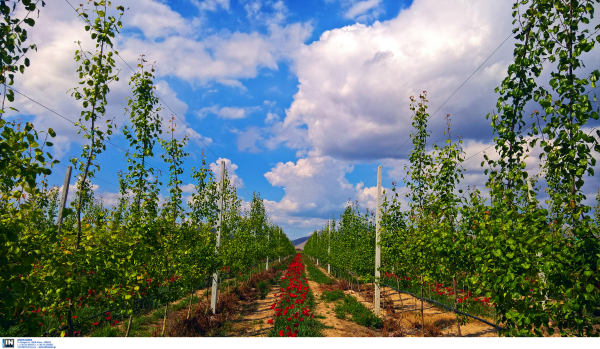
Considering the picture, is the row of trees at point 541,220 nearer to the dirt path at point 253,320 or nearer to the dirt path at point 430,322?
the dirt path at point 430,322

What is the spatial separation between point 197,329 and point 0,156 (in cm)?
764

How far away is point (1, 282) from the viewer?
2250 mm

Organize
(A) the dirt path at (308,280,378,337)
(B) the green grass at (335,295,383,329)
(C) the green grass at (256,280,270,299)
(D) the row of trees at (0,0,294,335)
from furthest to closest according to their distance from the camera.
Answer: (C) the green grass at (256,280,270,299)
(B) the green grass at (335,295,383,329)
(A) the dirt path at (308,280,378,337)
(D) the row of trees at (0,0,294,335)

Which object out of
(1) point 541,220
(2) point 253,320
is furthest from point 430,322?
(1) point 541,220

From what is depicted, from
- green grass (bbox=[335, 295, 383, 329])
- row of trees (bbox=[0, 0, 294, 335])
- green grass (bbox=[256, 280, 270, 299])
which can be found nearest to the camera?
row of trees (bbox=[0, 0, 294, 335])

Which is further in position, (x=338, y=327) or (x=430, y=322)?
(x=430, y=322)

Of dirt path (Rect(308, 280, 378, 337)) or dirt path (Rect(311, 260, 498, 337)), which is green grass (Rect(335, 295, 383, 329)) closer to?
dirt path (Rect(308, 280, 378, 337))

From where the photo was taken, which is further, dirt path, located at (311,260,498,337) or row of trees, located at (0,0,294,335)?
dirt path, located at (311,260,498,337)

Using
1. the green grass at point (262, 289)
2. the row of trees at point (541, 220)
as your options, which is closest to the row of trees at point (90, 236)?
the row of trees at point (541, 220)

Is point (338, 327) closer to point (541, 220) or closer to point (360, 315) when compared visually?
point (360, 315)

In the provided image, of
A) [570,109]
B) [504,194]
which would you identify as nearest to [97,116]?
[504,194]

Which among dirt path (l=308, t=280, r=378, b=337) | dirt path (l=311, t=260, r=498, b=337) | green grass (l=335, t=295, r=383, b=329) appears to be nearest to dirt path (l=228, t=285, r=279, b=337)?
dirt path (l=308, t=280, r=378, b=337)

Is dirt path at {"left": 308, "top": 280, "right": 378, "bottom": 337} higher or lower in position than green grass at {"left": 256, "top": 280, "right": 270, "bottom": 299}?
higher

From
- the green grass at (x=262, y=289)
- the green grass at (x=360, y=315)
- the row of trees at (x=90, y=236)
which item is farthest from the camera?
the green grass at (x=262, y=289)
